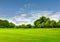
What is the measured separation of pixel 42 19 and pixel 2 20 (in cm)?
2406

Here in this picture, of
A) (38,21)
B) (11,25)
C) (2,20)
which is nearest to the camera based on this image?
(11,25)

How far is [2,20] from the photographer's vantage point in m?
86.4

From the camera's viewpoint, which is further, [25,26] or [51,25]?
[51,25]

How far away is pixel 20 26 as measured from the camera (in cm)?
6738

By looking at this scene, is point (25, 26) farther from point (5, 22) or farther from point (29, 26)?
point (5, 22)

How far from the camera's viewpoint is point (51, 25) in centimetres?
7206

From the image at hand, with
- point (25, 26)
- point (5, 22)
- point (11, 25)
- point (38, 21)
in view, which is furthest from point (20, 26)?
point (38, 21)

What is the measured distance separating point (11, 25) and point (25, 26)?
1405 centimetres

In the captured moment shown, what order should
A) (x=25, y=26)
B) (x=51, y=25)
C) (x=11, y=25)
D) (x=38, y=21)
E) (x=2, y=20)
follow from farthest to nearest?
(x=38, y=21)
(x=2, y=20)
(x=11, y=25)
(x=51, y=25)
(x=25, y=26)

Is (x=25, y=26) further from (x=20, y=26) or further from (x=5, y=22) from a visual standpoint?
(x=5, y=22)

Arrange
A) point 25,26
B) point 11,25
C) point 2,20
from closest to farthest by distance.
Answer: point 25,26 < point 11,25 < point 2,20

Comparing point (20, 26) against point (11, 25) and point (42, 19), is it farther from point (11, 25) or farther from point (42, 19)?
Result: point (42, 19)

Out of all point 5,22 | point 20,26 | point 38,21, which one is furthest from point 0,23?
point 38,21

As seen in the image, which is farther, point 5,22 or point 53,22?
point 5,22
